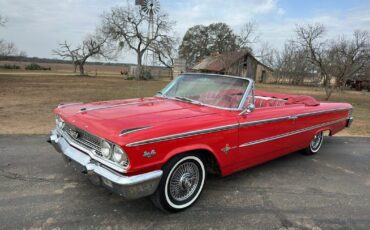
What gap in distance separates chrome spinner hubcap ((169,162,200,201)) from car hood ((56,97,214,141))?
1.92 ft

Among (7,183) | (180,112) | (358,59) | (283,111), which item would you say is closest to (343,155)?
(283,111)

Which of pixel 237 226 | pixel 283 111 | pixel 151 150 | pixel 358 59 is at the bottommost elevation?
pixel 237 226

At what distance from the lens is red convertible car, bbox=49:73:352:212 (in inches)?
103

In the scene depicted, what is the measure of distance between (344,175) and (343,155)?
4.04 ft

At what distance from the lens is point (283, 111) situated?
421 cm

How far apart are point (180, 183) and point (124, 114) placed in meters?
1.03

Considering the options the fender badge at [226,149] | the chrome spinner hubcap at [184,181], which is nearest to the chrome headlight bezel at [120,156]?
the chrome spinner hubcap at [184,181]

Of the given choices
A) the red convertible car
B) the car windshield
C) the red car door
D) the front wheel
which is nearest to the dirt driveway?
the front wheel

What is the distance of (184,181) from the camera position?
312cm

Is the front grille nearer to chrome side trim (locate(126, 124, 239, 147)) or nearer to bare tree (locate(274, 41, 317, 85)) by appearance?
chrome side trim (locate(126, 124, 239, 147))

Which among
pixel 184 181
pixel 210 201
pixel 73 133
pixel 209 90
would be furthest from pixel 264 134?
pixel 73 133

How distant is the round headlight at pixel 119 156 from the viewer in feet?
8.43

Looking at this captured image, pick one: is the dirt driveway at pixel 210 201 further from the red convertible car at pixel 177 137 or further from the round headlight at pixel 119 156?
the round headlight at pixel 119 156

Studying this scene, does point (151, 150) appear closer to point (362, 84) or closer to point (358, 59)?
point (358, 59)
